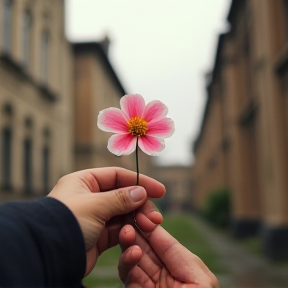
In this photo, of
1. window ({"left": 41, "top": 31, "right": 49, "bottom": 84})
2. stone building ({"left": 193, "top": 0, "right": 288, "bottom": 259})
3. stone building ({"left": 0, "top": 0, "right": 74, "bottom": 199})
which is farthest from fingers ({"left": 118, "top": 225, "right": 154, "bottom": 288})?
window ({"left": 41, "top": 31, "right": 49, "bottom": 84})

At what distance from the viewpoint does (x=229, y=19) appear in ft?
69.3

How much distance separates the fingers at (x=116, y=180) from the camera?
4.65 ft

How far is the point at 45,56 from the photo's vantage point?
24188 millimetres

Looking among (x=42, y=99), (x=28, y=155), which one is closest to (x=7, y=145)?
(x=28, y=155)

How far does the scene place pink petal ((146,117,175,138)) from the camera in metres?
1.32

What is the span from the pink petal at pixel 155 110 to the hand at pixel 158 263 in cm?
35

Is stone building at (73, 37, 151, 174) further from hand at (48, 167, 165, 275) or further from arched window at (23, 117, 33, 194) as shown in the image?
hand at (48, 167, 165, 275)

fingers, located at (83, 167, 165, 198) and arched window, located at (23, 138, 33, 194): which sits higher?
fingers, located at (83, 167, 165, 198)

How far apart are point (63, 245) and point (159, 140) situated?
435 mm

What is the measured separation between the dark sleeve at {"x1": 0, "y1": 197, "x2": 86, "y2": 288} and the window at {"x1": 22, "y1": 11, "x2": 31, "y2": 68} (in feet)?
68.1

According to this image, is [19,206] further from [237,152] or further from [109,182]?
[237,152]

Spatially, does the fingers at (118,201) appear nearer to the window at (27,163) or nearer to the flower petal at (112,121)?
the flower petal at (112,121)

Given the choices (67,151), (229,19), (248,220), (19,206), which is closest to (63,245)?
(19,206)

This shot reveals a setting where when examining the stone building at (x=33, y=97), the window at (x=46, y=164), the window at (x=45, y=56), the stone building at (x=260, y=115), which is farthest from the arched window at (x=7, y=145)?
the stone building at (x=260, y=115)
